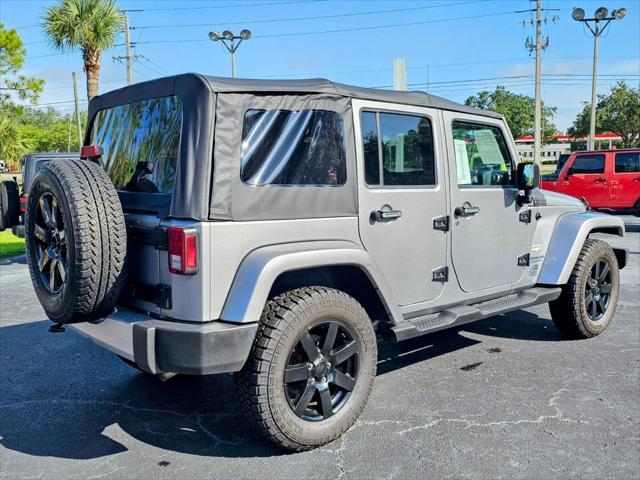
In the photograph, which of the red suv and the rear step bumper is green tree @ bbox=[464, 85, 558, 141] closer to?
the red suv

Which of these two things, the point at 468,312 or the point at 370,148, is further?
the point at 468,312

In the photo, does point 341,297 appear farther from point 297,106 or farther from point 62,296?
point 62,296

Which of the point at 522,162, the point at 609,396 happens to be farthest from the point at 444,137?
the point at 609,396

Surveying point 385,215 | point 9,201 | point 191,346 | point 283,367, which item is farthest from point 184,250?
point 9,201

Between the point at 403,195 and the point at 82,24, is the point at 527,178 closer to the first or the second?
the point at 403,195

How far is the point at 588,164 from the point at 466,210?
38.2 feet

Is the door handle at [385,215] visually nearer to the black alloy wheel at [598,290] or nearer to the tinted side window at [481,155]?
the tinted side window at [481,155]

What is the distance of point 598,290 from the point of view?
5465 millimetres

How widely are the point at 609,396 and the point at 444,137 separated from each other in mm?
2120

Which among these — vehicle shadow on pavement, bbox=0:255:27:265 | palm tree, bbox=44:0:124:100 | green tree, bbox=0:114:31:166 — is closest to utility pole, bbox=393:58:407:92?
vehicle shadow on pavement, bbox=0:255:27:265

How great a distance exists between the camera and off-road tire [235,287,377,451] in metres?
3.05

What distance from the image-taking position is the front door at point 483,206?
14.0 feet

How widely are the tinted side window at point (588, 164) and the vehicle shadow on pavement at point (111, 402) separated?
10.0m

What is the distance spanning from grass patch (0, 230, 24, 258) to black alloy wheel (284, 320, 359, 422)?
9.37 m
